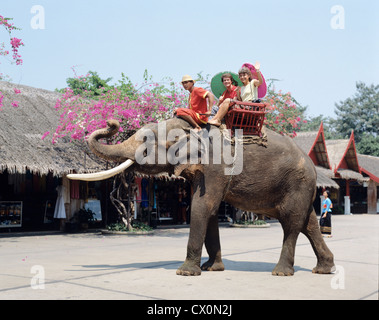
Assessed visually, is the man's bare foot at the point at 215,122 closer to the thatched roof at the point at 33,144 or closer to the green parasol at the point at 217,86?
the green parasol at the point at 217,86

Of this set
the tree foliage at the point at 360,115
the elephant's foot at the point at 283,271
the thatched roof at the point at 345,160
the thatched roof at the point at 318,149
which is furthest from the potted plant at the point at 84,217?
the tree foliage at the point at 360,115

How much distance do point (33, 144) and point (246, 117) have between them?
8854 mm

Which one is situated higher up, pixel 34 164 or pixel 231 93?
pixel 231 93

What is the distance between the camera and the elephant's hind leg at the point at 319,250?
6.96m

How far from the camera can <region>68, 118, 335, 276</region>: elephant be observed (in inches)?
264

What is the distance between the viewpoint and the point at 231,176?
22.4 feet

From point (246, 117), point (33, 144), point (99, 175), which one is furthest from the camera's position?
point (33, 144)

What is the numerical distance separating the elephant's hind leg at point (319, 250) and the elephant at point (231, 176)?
0.01 meters

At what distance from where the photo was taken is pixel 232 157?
6828 mm

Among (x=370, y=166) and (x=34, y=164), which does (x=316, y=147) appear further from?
(x=34, y=164)

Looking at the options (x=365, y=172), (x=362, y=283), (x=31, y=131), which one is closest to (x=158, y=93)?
(x=31, y=131)

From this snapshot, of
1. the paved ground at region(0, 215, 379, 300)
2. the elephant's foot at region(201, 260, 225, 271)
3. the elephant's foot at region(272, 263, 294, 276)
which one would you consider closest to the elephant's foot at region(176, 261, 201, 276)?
the paved ground at region(0, 215, 379, 300)

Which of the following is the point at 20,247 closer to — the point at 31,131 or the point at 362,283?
the point at 31,131

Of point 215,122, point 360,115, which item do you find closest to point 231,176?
point 215,122
